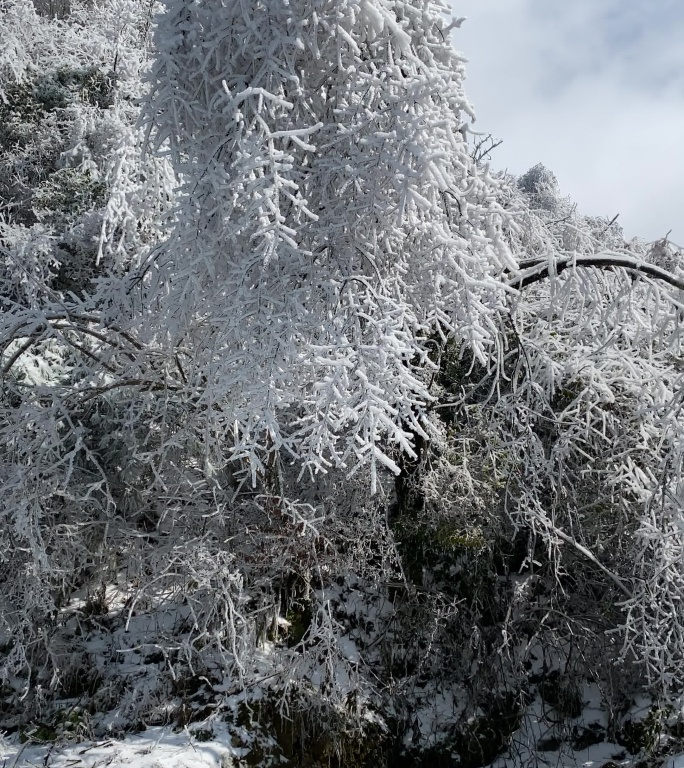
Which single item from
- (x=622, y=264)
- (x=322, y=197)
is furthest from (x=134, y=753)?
(x=622, y=264)

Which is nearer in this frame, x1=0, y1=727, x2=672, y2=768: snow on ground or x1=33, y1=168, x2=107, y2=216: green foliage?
x1=0, y1=727, x2=672, y2=768: snow on ground

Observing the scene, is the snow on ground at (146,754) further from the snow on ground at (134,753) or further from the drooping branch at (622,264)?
the drooping branch at (622,264)

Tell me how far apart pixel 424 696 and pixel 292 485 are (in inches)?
89.3

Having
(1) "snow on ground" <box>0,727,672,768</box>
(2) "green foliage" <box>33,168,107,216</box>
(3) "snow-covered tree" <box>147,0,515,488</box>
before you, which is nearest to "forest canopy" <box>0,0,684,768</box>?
(3) "snow-covered tree" <box>147,0,515,488</box>

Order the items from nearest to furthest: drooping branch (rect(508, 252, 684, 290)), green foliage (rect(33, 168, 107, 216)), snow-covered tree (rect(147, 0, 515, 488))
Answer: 1. snow-covered tree (rect(147, 0, 515, 488))
2. drooping branch (rect(508, 252, 684, 290))
3. green foliage (rect(33, 168, 107, 216))

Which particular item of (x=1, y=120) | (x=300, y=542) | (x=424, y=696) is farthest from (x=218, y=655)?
(x=1, y=120)

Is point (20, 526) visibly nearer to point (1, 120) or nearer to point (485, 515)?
point (485, 515)

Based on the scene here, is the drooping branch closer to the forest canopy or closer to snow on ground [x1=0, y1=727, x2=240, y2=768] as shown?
the forest canopy

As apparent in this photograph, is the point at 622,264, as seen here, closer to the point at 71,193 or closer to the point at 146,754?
the point at 146,754

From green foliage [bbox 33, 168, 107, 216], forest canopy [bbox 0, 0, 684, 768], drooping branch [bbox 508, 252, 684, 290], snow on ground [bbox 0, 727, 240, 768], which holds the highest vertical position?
green foliage [bbox 33, 168, 107, 216]

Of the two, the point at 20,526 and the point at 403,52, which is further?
the point at 20,526

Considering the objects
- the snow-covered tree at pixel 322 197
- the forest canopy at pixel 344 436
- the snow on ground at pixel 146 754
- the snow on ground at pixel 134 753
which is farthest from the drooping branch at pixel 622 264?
the snow on ground at pixel 134 753

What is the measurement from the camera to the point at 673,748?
5105 millimetres

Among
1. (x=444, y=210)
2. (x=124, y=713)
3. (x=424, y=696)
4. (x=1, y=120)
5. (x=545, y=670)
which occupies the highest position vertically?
(x=1, y=120)
